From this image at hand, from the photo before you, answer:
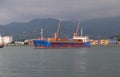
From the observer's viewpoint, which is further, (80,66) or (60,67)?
(80,66)

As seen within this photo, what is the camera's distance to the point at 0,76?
42.5m

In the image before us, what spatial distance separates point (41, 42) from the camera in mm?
196750

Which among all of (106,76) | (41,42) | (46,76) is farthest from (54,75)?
(41,42)

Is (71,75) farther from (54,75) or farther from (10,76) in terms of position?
(10,76)

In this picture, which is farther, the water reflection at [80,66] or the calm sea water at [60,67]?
the water reflection at [80,66]

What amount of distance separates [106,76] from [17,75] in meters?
13.0

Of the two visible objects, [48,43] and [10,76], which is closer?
[10,76]

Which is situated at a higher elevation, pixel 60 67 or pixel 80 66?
pixel 60 67

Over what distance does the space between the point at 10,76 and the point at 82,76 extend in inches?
408

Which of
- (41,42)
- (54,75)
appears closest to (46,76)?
(54,75)

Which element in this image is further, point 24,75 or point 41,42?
point 41,42

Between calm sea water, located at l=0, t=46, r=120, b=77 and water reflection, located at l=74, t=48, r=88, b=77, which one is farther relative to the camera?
water reflection, located at l=74, t=48, r=88, b=77

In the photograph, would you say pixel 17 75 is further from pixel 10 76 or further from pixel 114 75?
pixel 114 75

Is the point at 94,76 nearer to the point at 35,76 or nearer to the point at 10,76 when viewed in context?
the point at 35,76
